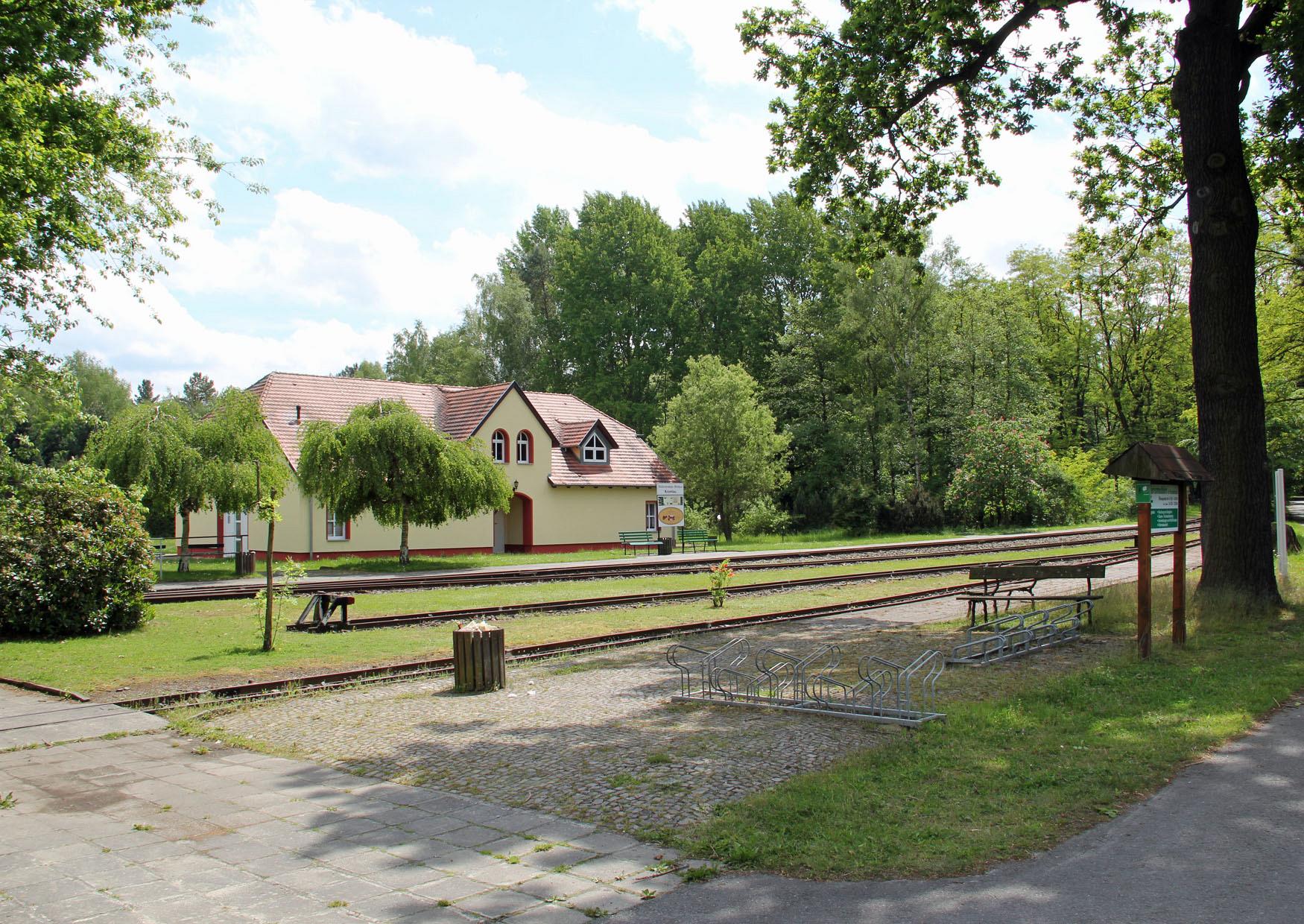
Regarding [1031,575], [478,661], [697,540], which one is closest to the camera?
[478,661]

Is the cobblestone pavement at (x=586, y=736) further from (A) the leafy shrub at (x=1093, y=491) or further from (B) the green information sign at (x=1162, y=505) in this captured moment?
(A) the leafy shrub at (x=1093, y=491)

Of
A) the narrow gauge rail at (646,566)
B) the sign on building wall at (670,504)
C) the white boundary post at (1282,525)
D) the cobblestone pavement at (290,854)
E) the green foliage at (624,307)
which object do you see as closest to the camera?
the cobblestone pavement at (290,854)

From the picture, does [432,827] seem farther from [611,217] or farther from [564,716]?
[611,217]

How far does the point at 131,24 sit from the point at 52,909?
18644 mm

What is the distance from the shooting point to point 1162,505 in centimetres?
1227

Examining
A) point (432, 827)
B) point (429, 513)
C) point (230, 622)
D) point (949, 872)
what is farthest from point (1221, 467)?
point (429, 513)

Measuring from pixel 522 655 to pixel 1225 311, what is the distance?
38.2ft

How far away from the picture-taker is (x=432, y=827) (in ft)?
20.8

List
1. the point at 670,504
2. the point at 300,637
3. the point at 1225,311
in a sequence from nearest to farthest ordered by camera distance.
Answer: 1. the point at 1225,311
2. the point at 300,637
3. the point at 670,504

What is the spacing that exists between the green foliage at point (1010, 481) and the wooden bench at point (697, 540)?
1473 centimetres

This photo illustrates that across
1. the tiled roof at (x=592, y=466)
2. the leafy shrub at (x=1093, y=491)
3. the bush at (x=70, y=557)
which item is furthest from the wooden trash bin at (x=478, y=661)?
the leafy shrub at (x=1093, y=491)

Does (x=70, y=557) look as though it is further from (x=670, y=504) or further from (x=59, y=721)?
(x=670, y=504)

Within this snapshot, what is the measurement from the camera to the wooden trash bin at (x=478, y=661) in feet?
37.3

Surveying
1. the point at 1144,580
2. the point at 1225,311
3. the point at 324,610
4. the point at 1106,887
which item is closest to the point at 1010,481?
the point at 1225,311
